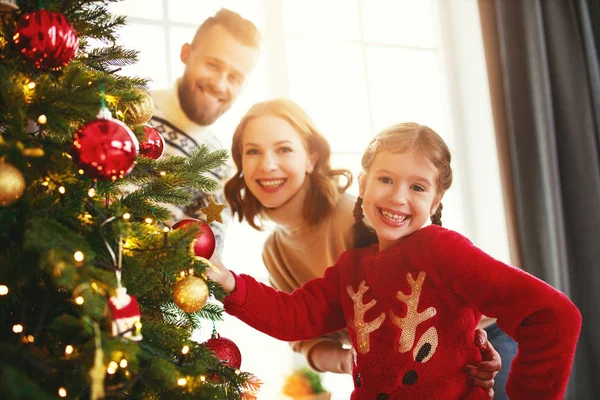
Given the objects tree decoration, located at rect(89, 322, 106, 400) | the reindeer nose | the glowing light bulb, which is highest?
the glowing light bulb

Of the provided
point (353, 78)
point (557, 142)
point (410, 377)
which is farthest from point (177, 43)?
point (557, 142)

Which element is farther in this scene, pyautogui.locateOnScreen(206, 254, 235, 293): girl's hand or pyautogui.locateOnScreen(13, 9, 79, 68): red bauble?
pyautogui.locateOnScreen(206, 254, 235, 293): girl's hand

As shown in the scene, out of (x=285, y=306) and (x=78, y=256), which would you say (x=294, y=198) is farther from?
(x=78, y=256)

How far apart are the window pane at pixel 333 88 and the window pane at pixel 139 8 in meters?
0.49

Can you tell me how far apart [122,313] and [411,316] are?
76cm

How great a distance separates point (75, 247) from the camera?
737mm

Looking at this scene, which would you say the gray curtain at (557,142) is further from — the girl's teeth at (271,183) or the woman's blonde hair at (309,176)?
the girl's teeth at (271,183)

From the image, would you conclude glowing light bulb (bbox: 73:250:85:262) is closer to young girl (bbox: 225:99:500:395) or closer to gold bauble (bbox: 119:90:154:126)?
gold bauble (bbox: 119:90:154:126)

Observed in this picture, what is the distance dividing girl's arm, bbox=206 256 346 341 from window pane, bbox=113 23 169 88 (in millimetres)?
760

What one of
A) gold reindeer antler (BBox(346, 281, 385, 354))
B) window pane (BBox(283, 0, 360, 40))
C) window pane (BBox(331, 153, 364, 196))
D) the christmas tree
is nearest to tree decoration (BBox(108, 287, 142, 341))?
the christmas tree

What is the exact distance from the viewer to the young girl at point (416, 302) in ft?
3.79

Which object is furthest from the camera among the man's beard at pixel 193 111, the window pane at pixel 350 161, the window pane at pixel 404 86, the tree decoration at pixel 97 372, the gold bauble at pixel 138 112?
the window pane at pixel 404 86

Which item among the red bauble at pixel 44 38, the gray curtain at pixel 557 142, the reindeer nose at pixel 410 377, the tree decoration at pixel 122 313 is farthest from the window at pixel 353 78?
the tree decoration at pixel 122 313

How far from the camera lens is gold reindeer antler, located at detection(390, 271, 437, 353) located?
1289 millimetres
